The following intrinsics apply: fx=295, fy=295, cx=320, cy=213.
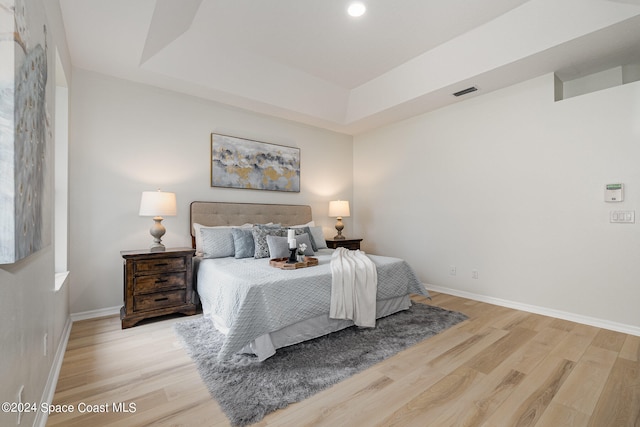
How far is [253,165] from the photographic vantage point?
14.0 feet

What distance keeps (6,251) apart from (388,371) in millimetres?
2097

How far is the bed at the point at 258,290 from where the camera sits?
2.16 metres

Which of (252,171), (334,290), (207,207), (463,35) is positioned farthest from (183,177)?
(463,35)

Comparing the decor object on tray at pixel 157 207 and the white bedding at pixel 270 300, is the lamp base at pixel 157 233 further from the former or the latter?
the white bedding at pixel 270 300

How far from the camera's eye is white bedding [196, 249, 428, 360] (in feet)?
6.98

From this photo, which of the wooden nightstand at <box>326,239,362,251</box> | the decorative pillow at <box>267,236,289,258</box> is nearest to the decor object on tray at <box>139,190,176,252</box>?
the decorative pillow at <box>267,236,289,258</box>

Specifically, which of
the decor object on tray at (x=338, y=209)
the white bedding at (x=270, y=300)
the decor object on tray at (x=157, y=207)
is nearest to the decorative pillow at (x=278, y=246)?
the white bedding at (x=270, y=300)

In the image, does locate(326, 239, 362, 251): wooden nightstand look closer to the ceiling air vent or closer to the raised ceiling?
the raised ceiling

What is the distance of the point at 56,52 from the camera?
213 centimetres

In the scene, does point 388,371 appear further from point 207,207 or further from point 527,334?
point 207,207

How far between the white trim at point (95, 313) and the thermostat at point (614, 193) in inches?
203

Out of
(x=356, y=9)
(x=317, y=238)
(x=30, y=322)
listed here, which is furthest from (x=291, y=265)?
(x=356, y=9)

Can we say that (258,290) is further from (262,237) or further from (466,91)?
(466,91)

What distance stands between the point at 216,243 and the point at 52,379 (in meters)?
1.77
